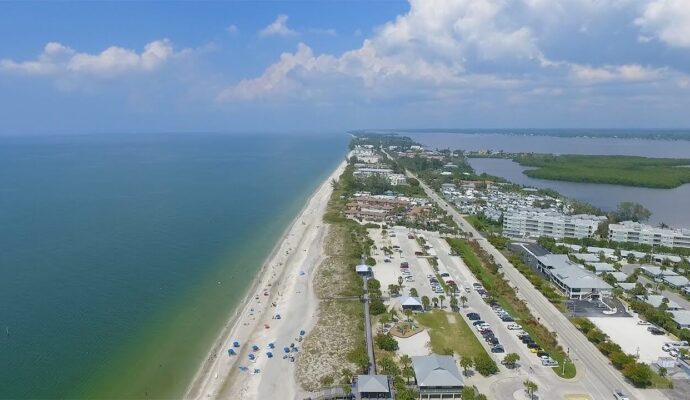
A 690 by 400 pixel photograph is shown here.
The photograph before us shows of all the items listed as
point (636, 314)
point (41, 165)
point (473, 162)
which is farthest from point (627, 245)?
point (41, 165)

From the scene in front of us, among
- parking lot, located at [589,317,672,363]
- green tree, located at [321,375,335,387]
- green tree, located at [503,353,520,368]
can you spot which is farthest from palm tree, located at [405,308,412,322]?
parking lot, located at [589,317,672,363]

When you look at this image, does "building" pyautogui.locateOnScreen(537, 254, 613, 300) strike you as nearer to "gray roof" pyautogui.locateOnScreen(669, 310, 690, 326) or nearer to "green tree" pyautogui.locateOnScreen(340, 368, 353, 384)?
"gray roof" pyautogui.locateOnScreen(669, 310, 690, 326)

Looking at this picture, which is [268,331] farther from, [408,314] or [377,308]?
[408,314]

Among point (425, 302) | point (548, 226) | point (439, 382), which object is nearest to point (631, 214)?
point (548, 226)

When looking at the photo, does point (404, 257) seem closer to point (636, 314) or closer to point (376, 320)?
point (376, 320)

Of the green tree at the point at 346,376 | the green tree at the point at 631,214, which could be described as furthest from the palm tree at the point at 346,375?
the green tree at the point at 631,214

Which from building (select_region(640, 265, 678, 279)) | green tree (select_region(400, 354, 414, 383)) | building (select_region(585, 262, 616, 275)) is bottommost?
green tree (select_region(400, 354, 414, 383))
